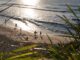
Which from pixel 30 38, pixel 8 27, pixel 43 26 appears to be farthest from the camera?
pixel 43 26

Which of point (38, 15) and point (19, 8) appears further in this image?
point (19, 8)

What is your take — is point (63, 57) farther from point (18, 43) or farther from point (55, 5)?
point (55, 5)

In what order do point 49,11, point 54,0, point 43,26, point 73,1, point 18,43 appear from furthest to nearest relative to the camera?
point 54,0, point 73,1, point 49,11, point 43,26, point 18,43

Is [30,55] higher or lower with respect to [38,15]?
higher

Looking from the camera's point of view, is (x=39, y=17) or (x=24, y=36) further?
(x=39, y=17)

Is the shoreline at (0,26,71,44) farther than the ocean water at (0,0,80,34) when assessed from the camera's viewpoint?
No

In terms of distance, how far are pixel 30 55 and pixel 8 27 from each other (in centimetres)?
942

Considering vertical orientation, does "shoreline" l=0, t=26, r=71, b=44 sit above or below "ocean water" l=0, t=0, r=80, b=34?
above

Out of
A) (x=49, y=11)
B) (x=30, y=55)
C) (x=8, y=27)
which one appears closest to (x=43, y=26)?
(x=8, y=27)

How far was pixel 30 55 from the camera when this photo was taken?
6.13 ft

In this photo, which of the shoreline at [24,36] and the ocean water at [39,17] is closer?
the shoreline at [24,36]

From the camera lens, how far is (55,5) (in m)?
17.3

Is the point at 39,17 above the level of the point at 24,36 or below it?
below

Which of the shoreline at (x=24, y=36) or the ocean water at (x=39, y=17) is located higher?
the shoreline at (x=24, y=36)
